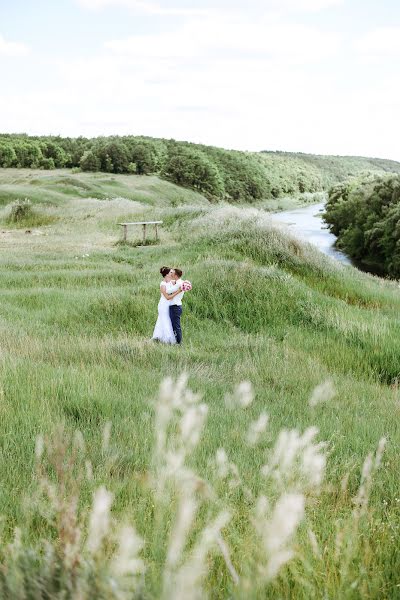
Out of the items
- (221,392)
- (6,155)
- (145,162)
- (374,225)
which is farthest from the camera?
(145,162)

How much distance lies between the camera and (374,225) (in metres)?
44.5

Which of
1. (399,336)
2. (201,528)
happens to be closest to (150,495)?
(201,528)

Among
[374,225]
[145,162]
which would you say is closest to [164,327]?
[374,225]

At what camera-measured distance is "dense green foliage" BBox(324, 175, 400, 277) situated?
41.9m

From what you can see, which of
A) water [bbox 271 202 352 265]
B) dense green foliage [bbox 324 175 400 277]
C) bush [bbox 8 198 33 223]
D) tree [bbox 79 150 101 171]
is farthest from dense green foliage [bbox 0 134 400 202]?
bush [bbox 8 198 33 223]

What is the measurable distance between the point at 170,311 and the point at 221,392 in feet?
12.5

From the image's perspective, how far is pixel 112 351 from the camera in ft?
25.1

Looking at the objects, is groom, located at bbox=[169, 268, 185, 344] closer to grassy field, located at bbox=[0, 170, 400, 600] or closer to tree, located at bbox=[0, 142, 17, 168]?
grassy field, located at bbox=[0, 170, 400, 600]

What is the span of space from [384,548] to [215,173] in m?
110

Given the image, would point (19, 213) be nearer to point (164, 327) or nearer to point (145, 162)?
point (164, 327)

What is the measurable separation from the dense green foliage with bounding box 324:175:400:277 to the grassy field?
78.1 ft

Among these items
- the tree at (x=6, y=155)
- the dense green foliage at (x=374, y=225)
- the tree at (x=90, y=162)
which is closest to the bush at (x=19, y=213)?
the dense green foliage at (x=374, y=225)

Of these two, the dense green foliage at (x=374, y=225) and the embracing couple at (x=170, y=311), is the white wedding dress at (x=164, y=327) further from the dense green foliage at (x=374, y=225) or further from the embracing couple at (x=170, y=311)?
the dense green foliage at (x=374, y=225)

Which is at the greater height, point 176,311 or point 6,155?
point 6,155
